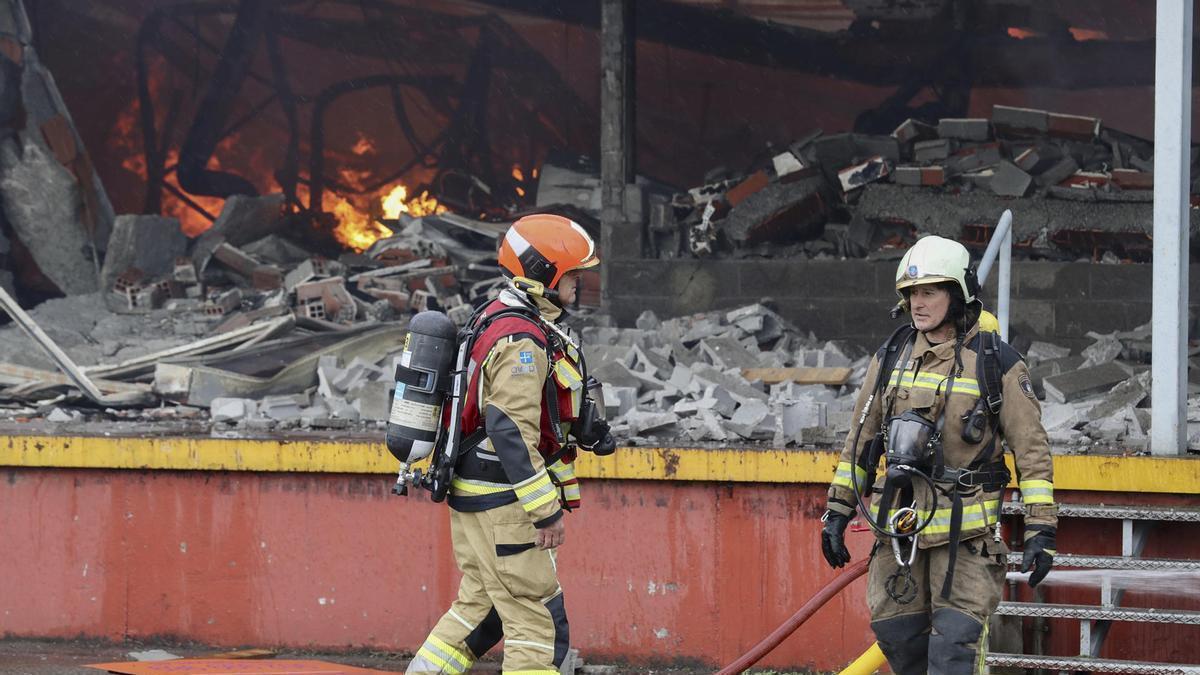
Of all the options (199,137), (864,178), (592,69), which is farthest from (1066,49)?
(199,137)

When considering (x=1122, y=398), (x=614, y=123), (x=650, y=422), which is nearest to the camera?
(x=650, y=422)

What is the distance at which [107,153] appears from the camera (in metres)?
14.1

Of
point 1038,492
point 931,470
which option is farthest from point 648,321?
point 1038,492

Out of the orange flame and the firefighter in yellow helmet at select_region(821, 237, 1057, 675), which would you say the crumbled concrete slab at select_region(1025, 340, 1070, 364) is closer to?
the firefighter in yellow helmet at select_region(821, 237, 1057, 675)

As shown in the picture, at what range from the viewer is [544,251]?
4.88m

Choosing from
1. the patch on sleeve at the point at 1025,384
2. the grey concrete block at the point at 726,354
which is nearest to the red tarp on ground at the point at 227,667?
the patch on sleeve at the point at 1025,384

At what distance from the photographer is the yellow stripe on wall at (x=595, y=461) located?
5.96 meters

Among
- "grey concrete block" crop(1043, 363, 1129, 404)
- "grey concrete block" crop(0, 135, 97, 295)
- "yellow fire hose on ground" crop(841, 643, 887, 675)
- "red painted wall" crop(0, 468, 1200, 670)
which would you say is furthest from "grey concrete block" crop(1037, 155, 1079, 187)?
"grey concrete block" crop(0, 135, 97, 295)

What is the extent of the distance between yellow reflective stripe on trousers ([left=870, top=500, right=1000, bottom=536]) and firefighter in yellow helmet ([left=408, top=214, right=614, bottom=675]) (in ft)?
3.66

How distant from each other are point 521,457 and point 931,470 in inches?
50.9

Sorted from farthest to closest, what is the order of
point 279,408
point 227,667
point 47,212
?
point 47,212 → point 279,408 → point 227,667

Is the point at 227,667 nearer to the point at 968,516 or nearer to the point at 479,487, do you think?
the point at 479,487

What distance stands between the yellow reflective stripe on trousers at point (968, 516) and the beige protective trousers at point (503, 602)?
122cm

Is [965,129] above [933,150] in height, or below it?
above
